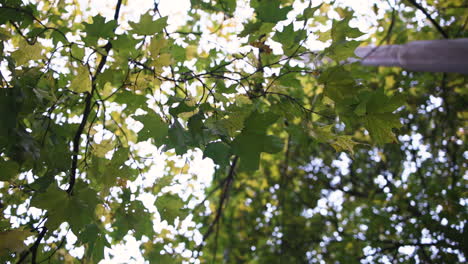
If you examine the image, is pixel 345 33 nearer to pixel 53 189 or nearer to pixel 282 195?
pixel 53 189

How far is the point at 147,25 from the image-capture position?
126 cm

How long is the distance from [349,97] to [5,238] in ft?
4.00

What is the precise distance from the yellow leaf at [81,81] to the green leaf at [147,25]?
248 millimetres

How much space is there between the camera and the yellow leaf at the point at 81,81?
133cm

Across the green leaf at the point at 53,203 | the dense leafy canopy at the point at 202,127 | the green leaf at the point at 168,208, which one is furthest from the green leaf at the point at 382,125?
the green leaf at the point at 53,203

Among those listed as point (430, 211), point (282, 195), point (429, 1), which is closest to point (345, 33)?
point (430, 211)

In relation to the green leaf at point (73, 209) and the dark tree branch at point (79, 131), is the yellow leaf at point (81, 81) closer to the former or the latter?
the dark tree branch at point (79, 131)

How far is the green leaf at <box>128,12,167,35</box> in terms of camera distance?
1250 mm

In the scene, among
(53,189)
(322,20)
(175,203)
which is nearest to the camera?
(53,189)

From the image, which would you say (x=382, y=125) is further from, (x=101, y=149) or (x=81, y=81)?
(x=101, y=149)

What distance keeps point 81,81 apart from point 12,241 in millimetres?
591

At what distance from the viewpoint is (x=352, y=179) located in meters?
3.54

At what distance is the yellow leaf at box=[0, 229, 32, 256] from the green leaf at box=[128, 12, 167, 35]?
79 centimetres

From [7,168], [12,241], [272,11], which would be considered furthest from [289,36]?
[12,241]
